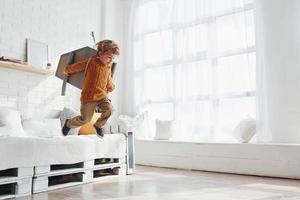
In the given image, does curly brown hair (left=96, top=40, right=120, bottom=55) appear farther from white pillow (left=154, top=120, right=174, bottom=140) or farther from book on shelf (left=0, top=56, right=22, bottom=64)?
white pillow (left=154, top=120, right=174, bottom=140)

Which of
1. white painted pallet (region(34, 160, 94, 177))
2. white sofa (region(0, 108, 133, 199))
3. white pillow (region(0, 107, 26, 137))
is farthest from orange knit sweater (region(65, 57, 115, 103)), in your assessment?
white pillow (region(0, 107, 26, 137))

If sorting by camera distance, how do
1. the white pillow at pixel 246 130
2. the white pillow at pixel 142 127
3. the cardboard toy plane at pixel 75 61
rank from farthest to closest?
the white pillow at pixel 142 127 → the white pillow at pixel 246 130 → the cardboard toy plane at pixel 75 61

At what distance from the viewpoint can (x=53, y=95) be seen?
4.11 meters

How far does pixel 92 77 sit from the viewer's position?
1939mm

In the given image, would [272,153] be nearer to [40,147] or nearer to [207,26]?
[207,26]

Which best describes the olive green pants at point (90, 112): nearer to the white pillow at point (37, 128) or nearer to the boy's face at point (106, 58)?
the boy's face at point (106, 58)

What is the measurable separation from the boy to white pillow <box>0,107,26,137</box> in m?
1.20

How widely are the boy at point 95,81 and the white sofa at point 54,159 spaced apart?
60 centimetres

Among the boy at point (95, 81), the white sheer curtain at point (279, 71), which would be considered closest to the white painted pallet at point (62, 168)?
the boy at point (95, 81)

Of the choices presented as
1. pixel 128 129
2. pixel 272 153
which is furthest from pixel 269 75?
pixel 128 129

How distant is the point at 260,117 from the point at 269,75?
545 millimetres

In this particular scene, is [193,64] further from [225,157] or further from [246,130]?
[225,157]

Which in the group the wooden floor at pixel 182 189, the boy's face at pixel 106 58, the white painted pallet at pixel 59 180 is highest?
the boy's face at pixel 106 58

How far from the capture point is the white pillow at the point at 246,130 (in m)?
3.58
